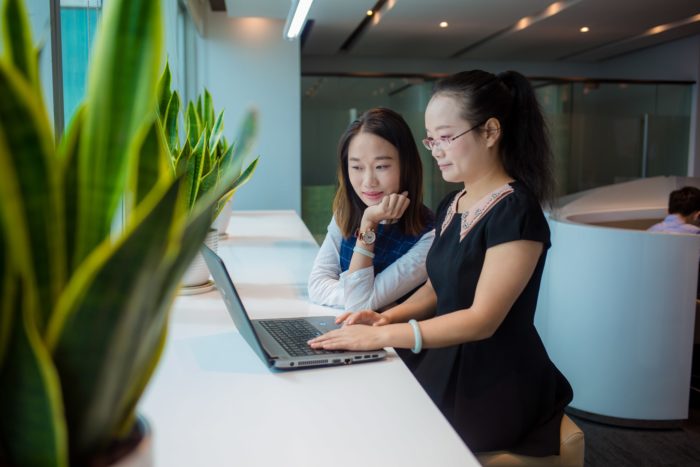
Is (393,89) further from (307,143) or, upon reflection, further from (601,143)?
(601,143)

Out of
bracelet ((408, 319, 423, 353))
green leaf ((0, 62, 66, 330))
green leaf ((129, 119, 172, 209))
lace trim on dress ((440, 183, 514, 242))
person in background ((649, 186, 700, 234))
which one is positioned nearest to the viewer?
green leaf ((0, 62, 66, 330))

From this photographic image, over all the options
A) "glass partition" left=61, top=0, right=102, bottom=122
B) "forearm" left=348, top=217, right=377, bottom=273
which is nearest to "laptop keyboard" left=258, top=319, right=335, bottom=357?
"forearm" left=348, top=217, right=377, bottom=273

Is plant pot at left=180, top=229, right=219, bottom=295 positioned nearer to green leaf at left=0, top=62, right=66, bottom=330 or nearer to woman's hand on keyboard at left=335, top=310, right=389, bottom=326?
woman's hand on keyboard at left=335, top=310, right=389, bottom=326

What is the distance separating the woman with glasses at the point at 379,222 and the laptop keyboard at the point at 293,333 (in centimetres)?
25

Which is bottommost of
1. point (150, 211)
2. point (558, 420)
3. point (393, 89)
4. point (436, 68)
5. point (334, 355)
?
point (558, 420)

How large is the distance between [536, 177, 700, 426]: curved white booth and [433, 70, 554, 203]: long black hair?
55.3 inches

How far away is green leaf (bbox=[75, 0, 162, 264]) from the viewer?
0.44 m

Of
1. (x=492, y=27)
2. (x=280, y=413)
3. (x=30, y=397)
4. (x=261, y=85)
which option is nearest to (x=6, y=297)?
(x=30, y=397)

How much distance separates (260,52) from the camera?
19.5ft

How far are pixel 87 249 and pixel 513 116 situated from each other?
1217mm

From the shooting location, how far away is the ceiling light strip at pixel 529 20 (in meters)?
5.79

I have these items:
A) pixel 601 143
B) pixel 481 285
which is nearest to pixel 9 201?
pixel 481 285

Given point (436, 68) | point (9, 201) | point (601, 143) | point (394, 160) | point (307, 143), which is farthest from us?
point (436, 68)

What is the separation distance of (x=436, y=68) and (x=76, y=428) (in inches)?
363
